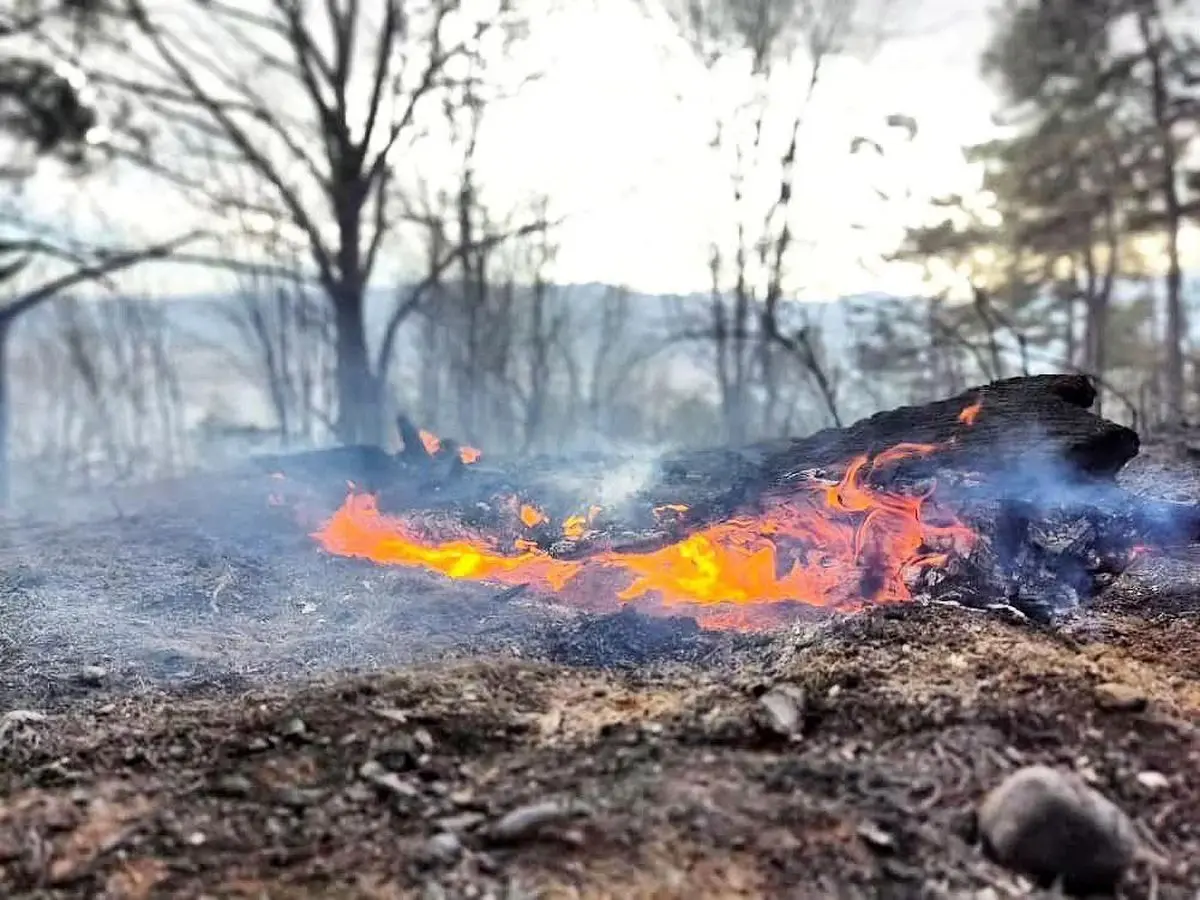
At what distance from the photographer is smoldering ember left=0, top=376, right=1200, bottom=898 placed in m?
2.19

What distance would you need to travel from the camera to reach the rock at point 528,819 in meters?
2.25

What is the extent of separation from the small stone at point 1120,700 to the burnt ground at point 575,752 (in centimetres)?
2

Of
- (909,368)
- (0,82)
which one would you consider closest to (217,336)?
(0,82)

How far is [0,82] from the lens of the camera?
9945 mm

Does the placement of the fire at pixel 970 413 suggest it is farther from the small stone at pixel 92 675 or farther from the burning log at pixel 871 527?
the small stone at pixel 92 675

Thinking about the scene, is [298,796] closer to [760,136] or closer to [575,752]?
[575,752]

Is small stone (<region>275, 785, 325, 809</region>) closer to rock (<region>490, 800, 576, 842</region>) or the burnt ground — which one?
the burnt ground

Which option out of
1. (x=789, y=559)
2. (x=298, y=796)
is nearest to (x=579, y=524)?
(x=789, y=559)

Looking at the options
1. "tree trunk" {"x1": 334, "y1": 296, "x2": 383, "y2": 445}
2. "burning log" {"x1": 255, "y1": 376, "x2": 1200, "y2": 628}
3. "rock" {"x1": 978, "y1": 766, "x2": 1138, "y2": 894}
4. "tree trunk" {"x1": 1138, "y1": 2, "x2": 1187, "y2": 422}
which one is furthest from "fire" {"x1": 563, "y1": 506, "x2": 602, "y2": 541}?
"tree trunk" {"x1": 1138, "y1": 2, "x2": 1187, "y2": 422}

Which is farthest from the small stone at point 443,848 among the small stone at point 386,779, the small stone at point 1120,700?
the small stone at point 1120,700

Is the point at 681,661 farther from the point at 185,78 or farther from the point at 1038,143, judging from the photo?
the point at 1038,143

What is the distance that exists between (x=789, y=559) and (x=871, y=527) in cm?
50

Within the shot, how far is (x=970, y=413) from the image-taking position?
4.45 m

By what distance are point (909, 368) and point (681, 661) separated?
16.4 metres
